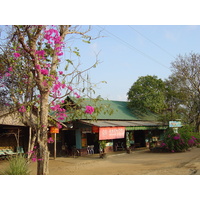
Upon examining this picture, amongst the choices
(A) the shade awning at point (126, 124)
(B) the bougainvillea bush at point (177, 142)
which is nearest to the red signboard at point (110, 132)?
(A) the shade awning at point (126, 124)

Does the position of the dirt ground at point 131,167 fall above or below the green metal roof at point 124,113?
below

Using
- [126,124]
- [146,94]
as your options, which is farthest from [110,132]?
[146,94]

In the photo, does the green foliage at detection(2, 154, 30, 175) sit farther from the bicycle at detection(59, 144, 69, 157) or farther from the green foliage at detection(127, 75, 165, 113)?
the green foliage at detection(127, 75, 165, 113)

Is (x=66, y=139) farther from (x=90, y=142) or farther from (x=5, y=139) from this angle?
(x=5, y=139)

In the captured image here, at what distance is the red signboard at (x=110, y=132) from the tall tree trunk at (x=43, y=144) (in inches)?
324

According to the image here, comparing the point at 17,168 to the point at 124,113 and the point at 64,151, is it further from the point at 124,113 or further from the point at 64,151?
the point at 124,113

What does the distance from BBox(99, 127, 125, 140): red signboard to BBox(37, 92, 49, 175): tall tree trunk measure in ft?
27.0

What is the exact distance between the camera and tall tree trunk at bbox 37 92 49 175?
5602 mm

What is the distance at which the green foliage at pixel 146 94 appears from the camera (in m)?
21.3

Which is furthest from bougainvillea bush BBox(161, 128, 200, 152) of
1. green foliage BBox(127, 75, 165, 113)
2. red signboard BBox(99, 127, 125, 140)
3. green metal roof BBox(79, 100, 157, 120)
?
green foliage BBox(127, 75, 165, 113)

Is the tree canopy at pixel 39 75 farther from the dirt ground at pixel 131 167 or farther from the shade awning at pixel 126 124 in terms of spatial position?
the shade awning at pixel 126 124

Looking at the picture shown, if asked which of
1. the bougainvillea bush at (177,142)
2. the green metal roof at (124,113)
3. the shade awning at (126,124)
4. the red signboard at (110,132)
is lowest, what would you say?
the bougainvillea bush at (177,142)

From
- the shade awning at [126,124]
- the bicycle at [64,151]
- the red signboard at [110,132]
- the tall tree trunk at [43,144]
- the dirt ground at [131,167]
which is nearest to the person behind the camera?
the tall tree trunk at [43,144]

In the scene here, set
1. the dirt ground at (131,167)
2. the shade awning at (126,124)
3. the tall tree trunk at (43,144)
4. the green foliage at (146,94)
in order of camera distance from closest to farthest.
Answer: the tall tree trunk at (43,144) → the dirt ground at (131,167) → the shade awning at (126,124) → the green foliage at (146,94)
